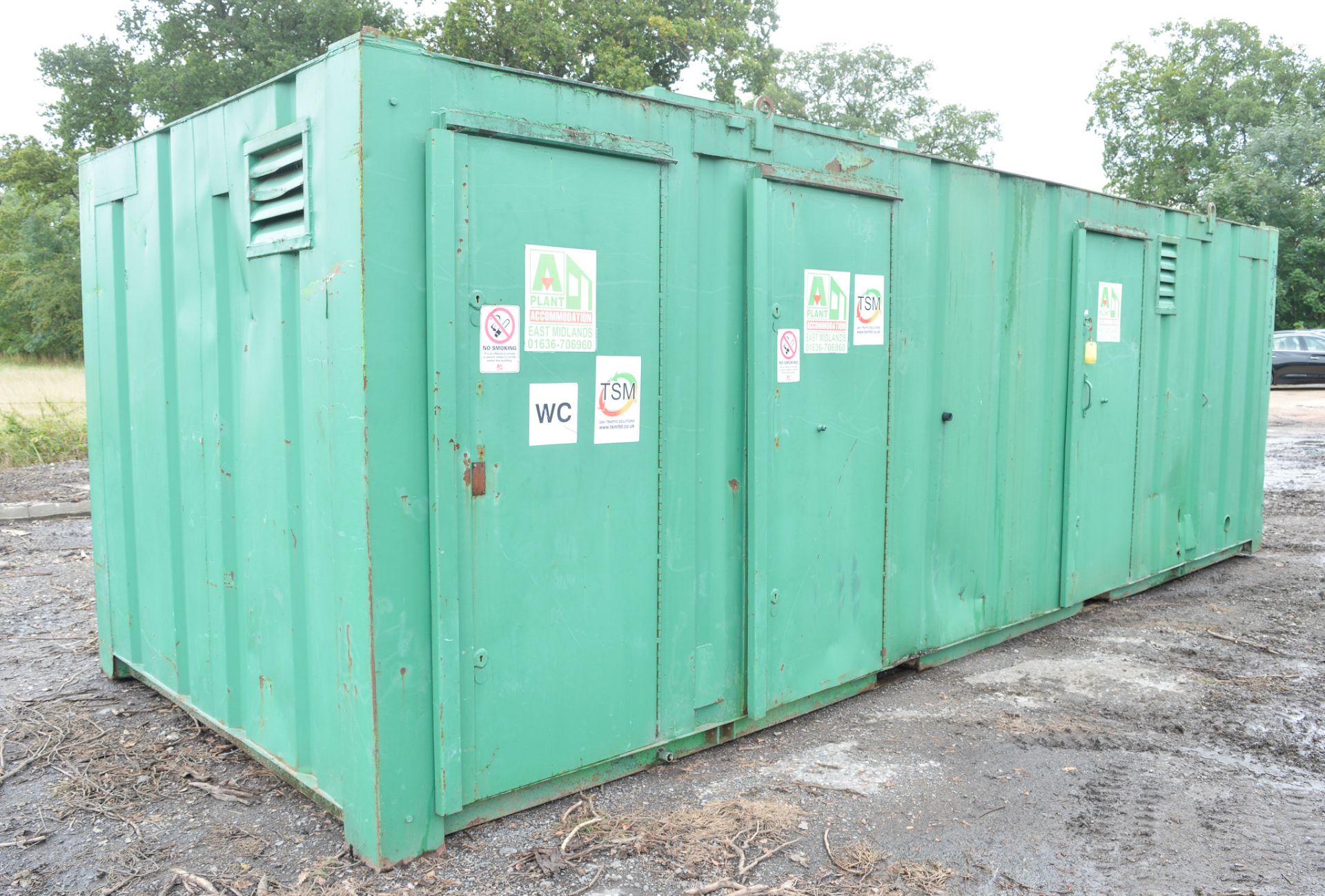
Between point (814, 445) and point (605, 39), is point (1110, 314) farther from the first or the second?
point (605, 39)

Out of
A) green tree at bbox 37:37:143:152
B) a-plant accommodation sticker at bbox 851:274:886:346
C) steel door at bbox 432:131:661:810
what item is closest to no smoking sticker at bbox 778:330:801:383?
a-plant accommodation sticker at bbox 851:274:886:346

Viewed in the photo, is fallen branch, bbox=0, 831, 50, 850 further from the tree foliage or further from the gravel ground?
the tree foliage

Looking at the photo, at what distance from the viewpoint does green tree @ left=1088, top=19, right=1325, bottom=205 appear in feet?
108

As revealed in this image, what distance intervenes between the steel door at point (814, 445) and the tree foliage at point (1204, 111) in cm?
2786

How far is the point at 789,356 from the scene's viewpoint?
153 inches

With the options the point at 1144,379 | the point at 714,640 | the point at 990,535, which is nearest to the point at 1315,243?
the point at 1144,379

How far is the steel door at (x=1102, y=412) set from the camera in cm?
545

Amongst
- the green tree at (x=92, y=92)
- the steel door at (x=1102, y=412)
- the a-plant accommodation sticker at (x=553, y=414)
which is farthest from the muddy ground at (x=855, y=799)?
the green tree at (x=92, y=92)

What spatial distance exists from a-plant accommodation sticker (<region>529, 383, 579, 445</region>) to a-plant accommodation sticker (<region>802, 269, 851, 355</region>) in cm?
114

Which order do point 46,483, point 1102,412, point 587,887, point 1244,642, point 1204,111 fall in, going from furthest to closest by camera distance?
point 1204,111
point 46,483
point 1102,412
point 1244,642
point 587,887

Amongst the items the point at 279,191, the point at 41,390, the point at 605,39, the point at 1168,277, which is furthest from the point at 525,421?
the point at 605,39

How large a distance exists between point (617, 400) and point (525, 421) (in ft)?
1.24

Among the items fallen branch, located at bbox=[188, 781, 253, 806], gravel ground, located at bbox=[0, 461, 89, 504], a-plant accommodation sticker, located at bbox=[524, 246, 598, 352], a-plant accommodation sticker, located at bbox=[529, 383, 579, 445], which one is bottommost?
fallen branch, located at bbox=[188, 781, 253, 806]

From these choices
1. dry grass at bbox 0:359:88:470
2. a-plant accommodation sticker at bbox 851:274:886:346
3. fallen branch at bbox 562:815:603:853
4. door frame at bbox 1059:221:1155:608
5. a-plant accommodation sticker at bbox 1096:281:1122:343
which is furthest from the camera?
dry grass at bbox 0:359:88:470
